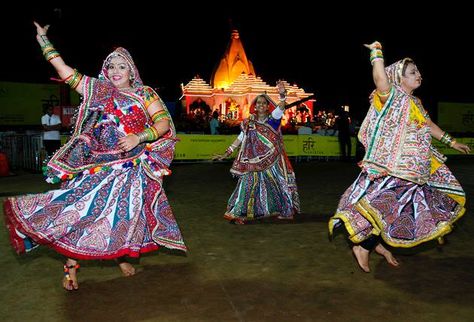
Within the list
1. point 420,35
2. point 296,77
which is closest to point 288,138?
point 420,35

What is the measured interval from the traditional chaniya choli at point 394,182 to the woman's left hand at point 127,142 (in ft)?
5.64

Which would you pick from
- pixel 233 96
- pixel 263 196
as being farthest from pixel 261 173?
pixel 233 96

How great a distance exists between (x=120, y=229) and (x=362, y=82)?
47.0 m

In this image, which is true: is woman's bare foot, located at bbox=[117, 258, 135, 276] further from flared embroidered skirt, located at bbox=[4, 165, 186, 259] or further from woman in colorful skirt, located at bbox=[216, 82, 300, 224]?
woman in colorful skirt, located at bbox=[216, 82, 300, 224]

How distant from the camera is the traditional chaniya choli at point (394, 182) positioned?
4.01 metres

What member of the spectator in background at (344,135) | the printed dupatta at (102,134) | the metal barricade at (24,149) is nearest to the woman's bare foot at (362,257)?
the printed dupatta at (102,134)

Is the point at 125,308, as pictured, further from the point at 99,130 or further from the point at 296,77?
the point at 296,77

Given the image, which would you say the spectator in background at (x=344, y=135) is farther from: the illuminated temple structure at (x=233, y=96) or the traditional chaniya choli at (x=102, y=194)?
the illuminated temple structure at (x=233, y=96)

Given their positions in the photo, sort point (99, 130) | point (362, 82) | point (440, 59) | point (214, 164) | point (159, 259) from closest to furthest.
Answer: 1. point (99, 130)
2. point (159, 259)
3. point (214, 164)
4. point (440, 59)
5. point (362, 82)

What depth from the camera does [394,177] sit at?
4098 mm

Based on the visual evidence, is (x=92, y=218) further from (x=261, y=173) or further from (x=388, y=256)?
(x=261, y=173)

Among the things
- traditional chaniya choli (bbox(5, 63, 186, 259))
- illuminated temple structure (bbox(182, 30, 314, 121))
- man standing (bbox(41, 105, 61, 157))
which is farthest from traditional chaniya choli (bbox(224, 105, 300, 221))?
illuminated temple structure (bbox(182, 30, 314, 121))

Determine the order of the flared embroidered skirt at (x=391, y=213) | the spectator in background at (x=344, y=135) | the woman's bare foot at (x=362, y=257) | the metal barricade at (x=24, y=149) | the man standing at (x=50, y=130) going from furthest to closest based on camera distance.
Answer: the spectator in background at (x=344, y=135), the metal barricade at (x=24, y=149), the man standing at (x=50, y=130), the woman's bare foot at (x=362, y=257), the flared embroidered skirt at (x=391, y=213)

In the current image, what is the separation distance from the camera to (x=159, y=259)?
15.4ft
